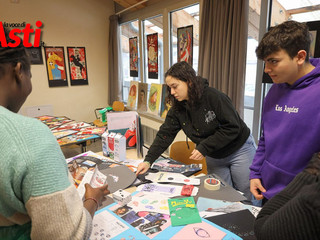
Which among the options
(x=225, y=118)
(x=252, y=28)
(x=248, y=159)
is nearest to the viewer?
(x=225, y=118)

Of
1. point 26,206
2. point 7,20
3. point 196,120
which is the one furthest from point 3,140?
point 7,20

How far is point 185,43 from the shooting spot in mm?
3072

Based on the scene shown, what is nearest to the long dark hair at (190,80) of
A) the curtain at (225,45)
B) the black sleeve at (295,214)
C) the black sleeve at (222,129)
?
the black sleeve at (222,129)

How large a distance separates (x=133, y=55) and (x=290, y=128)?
362 centimetres

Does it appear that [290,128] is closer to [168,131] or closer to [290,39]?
[290,39]

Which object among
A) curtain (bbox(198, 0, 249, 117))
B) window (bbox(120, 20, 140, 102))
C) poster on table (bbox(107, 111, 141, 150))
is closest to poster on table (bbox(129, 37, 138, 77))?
window (bbox(120, 20, 140, 102))

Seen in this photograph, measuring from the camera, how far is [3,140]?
486 mm

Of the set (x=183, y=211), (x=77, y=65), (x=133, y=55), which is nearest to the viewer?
(x=183, y=211)

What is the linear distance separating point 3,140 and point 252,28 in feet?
7.98

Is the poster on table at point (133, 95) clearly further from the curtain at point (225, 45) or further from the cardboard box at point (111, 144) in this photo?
the cardboard box at point (111, 144)

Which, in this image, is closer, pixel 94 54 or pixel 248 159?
pixel 248 159

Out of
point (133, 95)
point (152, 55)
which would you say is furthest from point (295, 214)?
point (133, 95)

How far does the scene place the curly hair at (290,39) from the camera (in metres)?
0.92

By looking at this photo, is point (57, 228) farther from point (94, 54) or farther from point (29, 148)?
point (94, 54)
